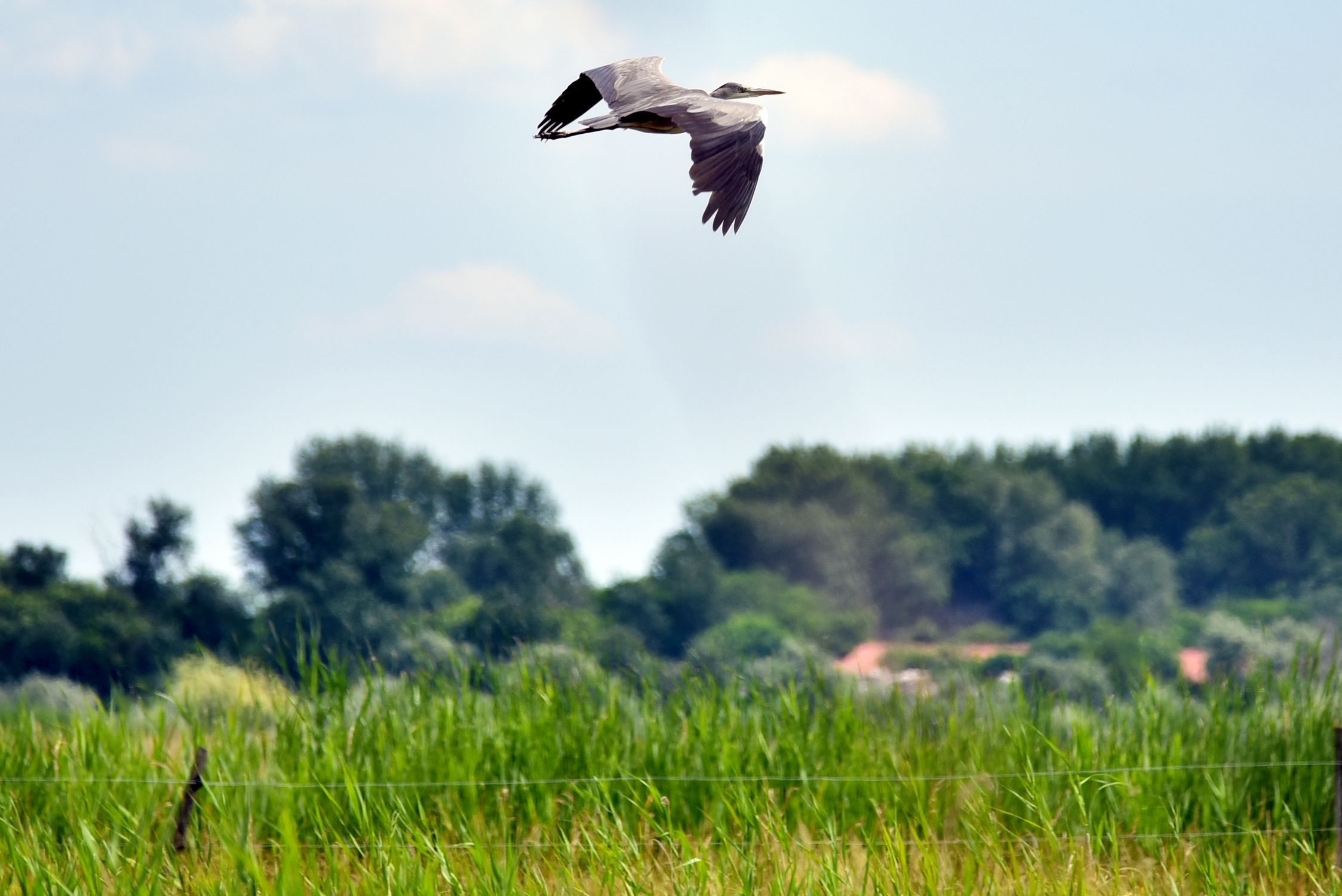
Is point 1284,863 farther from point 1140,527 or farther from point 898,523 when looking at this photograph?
point 1140,527

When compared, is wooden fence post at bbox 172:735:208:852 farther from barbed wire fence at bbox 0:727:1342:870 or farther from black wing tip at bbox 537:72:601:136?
black wing tip at bbox 537:72:601:136

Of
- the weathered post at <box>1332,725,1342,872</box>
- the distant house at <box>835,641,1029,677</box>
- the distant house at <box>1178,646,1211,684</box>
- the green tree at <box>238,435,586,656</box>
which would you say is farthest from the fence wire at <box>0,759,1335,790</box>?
the distant house at <box>835,641,1029,677</box>

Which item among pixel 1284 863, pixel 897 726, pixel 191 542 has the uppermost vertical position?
pixel 191 542

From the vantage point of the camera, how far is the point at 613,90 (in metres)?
3.53

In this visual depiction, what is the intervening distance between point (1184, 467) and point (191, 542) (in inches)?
1834

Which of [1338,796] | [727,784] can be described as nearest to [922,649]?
[727,784]

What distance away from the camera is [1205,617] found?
61719 millimetres

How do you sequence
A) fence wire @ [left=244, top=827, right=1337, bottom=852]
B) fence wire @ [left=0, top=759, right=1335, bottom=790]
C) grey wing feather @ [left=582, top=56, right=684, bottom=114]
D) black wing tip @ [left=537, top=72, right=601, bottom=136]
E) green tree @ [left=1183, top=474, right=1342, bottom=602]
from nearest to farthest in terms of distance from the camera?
grey wing feather @ [left=582, top=56, right=684, bottom=114] → black wing tip @ [left=537, top=72, right=601, bottom=136] → fence wire @ [left=244, top=827, right=1337, bottom=852] → fence wire @ [left=0, top=759, right=1335, bottom=790] → green tree @ [left=1183, top=474, right=1342, bottom=602]

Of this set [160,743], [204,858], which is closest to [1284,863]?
[204,858]

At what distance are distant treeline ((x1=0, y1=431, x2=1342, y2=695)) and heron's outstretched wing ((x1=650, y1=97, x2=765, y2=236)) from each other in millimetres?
44862

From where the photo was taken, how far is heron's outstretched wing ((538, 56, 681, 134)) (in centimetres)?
343

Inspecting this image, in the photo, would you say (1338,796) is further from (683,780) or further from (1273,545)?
(1273,545)

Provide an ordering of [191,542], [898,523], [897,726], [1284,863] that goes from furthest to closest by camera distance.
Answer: [898,523] → [191,542] → [897,726] → [1284,863]

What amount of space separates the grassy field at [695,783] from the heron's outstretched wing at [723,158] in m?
2.12
